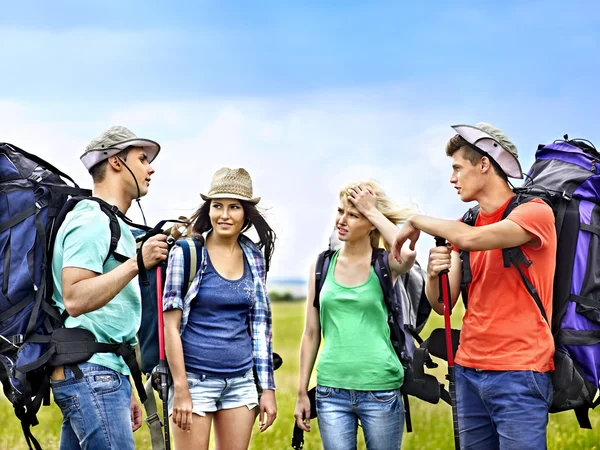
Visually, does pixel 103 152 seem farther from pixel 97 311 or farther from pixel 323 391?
pixel 323 391

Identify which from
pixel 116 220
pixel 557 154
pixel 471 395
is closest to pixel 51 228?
pixel 116 220

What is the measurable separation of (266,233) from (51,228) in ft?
5.48

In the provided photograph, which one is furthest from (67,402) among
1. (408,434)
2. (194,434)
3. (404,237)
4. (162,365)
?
(408,434)

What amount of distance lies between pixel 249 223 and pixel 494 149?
1979 millimetres

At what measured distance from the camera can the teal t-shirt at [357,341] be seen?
6.27 meters

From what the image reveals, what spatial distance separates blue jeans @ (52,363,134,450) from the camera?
543 centimetres

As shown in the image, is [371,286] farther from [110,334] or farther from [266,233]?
[110,334]

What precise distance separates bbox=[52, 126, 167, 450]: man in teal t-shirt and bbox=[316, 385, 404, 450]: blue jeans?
1.48m

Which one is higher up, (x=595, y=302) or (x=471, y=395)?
(x=595, y=302)

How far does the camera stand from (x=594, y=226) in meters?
6.20

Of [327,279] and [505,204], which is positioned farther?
[327,279]

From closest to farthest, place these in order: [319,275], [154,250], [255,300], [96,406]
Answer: [96,406] → [154,250] → [255,300] → [319,275]

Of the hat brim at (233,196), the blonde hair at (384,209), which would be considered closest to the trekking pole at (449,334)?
the blonde hair at (384,209)

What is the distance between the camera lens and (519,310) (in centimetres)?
579
